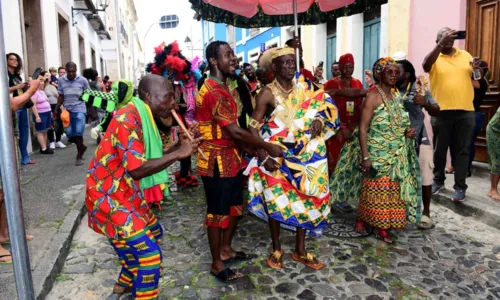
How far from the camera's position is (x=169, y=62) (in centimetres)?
539

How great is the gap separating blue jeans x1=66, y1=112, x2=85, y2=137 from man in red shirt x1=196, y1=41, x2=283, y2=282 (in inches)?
195

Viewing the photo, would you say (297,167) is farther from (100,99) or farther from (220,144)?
(100,99)

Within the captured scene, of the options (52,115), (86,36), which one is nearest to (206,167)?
(52,115)

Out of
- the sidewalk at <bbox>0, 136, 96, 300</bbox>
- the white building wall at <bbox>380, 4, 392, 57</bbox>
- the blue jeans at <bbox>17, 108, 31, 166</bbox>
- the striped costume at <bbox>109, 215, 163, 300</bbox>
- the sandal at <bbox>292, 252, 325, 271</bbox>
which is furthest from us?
the white building wall at <bbox>380, 4, 392, 57</bbox>

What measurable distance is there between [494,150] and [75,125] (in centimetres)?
658

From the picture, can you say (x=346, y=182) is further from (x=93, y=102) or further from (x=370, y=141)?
(x=93, y=102)

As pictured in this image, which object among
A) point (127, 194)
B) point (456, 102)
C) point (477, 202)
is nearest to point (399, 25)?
point (456, 102)

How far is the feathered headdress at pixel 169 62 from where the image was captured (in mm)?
5402

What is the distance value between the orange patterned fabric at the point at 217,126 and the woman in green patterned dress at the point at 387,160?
149cm

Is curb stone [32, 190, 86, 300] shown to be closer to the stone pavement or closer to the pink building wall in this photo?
the stone pavement

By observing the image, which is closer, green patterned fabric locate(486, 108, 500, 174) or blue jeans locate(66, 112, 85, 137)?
green patterned fabric locate(486, 108, 500, 174)

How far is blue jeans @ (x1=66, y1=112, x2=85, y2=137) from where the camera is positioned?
24.1 ft

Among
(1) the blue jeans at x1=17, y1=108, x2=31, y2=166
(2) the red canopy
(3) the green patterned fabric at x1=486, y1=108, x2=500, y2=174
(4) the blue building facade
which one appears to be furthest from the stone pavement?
(4) the blue building facade

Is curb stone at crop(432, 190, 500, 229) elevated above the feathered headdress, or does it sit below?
below
